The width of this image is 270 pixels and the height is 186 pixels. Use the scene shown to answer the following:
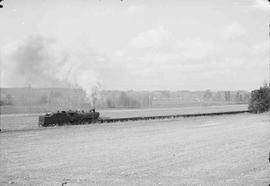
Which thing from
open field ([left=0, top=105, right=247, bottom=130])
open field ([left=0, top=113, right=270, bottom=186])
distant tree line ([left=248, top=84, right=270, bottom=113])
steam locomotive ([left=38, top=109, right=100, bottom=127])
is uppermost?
distant tree line ([left=248, top=84, right=270, bottom=113])

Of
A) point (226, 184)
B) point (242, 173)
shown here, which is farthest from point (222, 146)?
point (226, 184)

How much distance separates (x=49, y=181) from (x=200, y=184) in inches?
182

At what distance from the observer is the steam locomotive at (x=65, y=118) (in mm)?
36434

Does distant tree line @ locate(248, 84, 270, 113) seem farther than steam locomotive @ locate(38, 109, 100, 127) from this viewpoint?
Yes

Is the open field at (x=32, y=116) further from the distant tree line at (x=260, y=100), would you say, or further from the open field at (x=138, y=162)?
the distant tree line at (x=260, y=100)

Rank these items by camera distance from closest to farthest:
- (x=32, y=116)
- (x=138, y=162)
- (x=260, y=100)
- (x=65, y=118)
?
(x=138, y=162) → (x=65, y=118) → (x=260, y=100) → (x=32, y=116)

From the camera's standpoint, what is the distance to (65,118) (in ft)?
123

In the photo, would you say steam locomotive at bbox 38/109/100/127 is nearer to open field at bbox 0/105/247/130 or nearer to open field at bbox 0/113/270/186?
open field at bbox 0/105/247/130

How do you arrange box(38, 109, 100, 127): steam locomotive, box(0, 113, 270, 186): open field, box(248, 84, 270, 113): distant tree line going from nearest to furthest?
box(0, 113, 270, 186): open field → box(38, 109, 100, 127): steam locomotive → box(248, 84, 270, 113): distant tree line

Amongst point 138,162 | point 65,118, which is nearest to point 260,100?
point 65,118

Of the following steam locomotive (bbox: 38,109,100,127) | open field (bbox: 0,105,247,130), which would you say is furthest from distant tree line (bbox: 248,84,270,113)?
steam locomotive (bbox: 38,109,100,127)

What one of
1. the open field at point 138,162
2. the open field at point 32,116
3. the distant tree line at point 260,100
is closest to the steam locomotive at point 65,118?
the open field at point 32,116

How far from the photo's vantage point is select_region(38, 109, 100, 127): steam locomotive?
36.4 metres

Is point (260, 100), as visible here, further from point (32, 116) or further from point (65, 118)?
point (32, 116)
